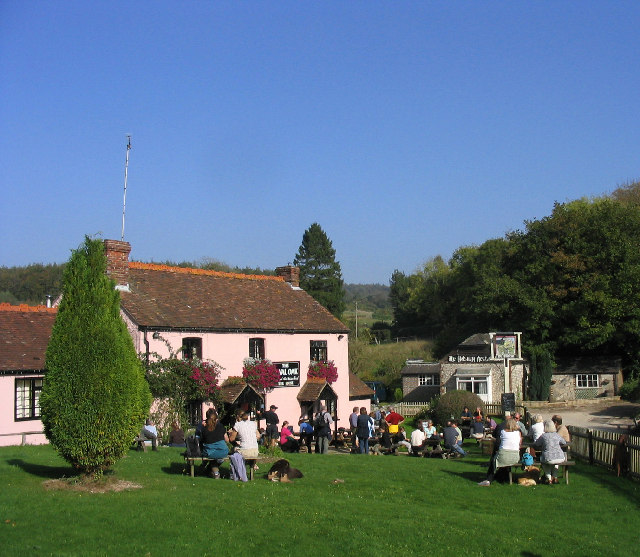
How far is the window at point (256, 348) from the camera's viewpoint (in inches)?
1307

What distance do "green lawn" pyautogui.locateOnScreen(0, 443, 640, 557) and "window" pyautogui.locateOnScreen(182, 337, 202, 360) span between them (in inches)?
530

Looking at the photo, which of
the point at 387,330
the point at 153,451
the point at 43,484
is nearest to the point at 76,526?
the point at 43,484

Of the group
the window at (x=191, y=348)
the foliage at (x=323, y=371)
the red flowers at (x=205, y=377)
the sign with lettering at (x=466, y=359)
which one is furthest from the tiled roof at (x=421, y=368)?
the red flowers at (x=205, y=377)

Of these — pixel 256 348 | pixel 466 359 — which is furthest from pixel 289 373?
pixel 466 359

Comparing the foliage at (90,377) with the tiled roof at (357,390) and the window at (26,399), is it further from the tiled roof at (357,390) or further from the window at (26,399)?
the tiled roof at (357,390)

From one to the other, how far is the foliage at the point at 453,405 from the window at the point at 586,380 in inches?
635

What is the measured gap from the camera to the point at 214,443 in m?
15.4

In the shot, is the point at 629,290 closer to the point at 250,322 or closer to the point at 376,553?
the point at 250,322

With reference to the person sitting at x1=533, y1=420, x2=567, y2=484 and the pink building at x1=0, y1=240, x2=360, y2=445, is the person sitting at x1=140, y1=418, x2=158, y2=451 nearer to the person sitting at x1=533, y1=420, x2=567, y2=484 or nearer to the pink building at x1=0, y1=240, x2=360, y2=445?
the pink building at x1=0, y1=240, x2=360, y2=445

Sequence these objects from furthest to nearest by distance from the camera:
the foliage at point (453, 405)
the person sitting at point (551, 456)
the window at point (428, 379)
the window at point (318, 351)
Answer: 1. the window at point (428, 379)
2. the foliage at point (453, 405)
3. the window at point (318, 351)
4. the person sitting at point (551, 456)

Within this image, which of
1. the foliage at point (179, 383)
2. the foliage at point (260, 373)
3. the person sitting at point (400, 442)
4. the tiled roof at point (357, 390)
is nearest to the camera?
the person sitting at point (400, 442)

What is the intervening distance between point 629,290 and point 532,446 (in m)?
36.9

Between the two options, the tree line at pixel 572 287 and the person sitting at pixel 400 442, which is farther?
the tree line at pixel 572 287

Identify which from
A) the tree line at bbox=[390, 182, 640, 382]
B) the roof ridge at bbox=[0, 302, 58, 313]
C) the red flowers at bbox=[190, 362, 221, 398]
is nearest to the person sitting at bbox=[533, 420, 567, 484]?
the red flowers at bbox=[190, 362, 221, 398]
